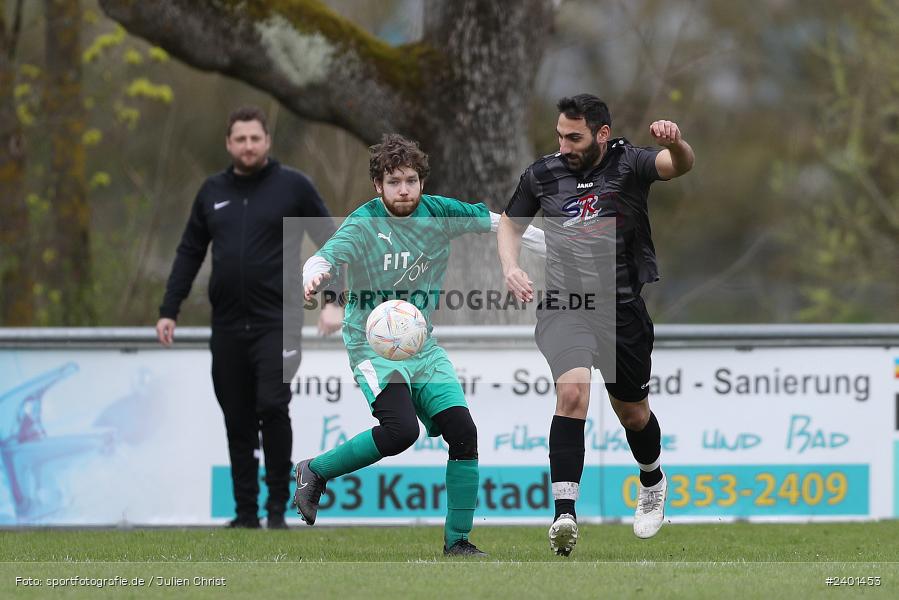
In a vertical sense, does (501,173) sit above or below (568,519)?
above

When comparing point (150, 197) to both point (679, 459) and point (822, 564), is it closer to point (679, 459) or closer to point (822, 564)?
A: point (679, 459)

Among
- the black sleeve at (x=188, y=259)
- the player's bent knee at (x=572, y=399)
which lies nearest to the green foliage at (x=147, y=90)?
the black sleeve at (x=188, y=259)

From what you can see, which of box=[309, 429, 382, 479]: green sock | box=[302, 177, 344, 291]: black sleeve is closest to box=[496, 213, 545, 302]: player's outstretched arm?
box=[309, 429, 382, 479]: green sock

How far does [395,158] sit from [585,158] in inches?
36.7

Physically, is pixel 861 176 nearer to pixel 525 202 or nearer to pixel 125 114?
pixel 125 114

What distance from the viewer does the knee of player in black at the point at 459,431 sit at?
625 cm

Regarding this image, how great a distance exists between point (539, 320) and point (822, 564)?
1744 mm

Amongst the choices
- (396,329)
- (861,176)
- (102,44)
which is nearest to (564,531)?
(396,329)

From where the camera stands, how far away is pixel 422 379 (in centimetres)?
634

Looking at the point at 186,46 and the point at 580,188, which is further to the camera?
the point at 186,46

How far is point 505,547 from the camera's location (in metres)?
7.15

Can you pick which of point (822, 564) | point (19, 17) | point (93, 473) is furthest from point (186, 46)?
point (822, 564)

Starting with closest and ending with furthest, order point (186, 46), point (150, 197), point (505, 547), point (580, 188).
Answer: point (580, 188) → point (505, 547) → point (186, 46) → point (150, 197)

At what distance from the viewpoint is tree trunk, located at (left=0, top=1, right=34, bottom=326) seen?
44.0ft
